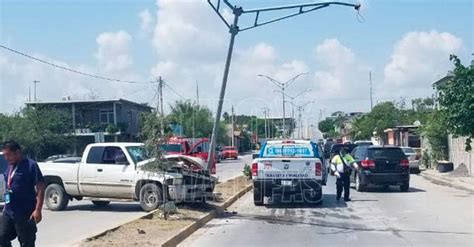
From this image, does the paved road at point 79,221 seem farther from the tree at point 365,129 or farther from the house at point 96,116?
the tree at point 365,129

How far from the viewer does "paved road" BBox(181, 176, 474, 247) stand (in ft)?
42.0

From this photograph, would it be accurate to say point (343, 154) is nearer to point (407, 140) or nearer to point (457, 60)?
point (457, 60)

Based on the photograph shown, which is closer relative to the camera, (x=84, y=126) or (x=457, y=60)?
(x=457, y=60)

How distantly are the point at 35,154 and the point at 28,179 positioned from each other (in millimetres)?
49104

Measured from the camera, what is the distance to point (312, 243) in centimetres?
1248

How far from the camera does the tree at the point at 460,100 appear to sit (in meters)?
25.7

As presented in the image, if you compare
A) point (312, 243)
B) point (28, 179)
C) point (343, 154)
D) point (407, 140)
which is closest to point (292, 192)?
point (343, 154)

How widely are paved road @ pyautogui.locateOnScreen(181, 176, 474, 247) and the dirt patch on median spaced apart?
47 cm

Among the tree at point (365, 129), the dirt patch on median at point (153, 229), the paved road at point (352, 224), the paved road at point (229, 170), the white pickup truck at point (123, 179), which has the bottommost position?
the paved road at point (352, 224)

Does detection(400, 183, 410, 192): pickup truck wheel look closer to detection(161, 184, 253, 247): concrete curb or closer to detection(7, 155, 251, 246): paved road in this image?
detection(161, 184, 253, 247): concrete curb

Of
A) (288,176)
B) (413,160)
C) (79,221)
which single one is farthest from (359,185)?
(413,160)

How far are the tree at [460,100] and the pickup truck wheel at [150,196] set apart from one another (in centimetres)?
1326

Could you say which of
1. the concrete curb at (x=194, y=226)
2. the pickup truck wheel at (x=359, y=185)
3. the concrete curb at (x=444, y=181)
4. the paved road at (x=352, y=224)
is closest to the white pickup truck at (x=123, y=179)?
the concrete curb at (x=194, y=226)

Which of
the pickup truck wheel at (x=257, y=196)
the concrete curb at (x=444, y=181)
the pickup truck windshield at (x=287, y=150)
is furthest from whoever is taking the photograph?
the concrete curb at (x=444, y=181)
